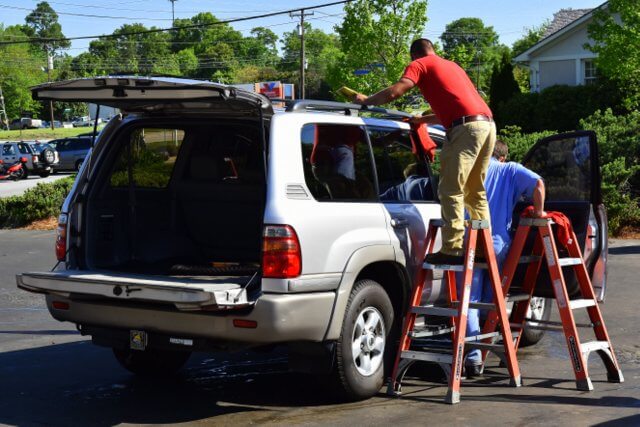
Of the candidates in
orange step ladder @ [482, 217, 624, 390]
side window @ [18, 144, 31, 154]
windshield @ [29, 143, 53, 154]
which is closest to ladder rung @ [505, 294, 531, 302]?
orange step ladder @ [482, 217, 624, 390]

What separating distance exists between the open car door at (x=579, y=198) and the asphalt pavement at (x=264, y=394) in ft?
2.51

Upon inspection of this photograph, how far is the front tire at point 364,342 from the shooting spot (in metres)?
6.24

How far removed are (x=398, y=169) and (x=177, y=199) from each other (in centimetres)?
174

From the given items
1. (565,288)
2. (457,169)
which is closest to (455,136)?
(457,169)

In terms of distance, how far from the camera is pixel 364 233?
6469 millimetres

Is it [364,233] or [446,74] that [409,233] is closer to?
[364,233]

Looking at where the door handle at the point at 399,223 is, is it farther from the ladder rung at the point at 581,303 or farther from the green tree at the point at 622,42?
the green tree at the point at 622,42

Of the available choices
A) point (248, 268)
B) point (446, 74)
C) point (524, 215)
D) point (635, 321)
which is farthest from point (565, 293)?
point (635, 321)

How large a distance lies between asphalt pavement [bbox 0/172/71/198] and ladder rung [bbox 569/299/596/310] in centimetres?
2622

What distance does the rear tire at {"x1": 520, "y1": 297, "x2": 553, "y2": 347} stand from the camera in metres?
8.52

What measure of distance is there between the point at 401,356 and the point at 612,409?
1426mm

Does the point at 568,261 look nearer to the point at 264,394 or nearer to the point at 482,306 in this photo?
the point at 482,306

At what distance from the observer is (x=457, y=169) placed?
22.3ft

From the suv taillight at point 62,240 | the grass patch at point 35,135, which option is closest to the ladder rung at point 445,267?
the suv taillight at point 62,240
